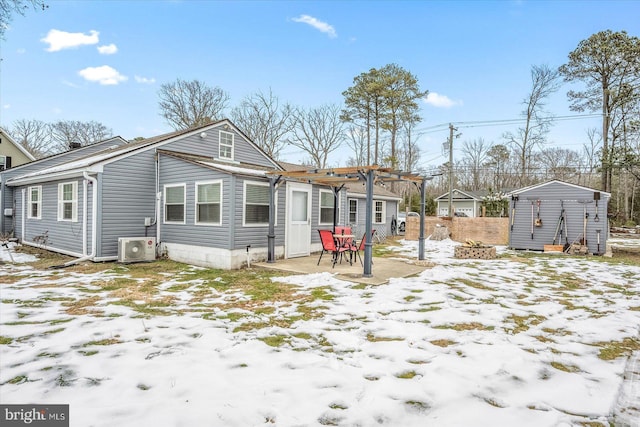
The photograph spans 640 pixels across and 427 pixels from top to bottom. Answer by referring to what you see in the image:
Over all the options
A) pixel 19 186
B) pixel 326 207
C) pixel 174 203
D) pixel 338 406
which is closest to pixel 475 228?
pixel 326 207

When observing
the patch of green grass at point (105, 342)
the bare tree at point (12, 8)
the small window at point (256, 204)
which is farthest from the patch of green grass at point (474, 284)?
the bare tree at point (12, 8)

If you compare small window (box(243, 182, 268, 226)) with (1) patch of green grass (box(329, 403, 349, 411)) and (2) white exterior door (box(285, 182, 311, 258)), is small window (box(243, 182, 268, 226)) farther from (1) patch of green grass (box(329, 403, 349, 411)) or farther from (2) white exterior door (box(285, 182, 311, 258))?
(1) patch of green grass (box(329, 403, 349, 411))

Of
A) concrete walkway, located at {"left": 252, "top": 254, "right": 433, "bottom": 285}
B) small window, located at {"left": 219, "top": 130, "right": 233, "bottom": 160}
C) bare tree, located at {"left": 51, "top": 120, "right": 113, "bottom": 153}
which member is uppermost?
bare tree, located at {"left": 51, "top": 120, "right": 113, "bottom": 153}

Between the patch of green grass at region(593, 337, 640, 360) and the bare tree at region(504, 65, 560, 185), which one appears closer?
the patch of green grass at region(593, 337, 640, 360)

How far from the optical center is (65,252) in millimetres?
10008

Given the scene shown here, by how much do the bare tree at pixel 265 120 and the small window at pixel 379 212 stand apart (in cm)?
1080

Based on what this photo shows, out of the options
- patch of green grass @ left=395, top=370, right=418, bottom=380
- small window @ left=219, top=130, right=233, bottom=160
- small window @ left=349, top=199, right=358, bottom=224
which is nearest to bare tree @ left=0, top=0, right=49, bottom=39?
patch of green grass @ left=395, top=370, right=418, bottom=380

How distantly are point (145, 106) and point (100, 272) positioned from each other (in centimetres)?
2086

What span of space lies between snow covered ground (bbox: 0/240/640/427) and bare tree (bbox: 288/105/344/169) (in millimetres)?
21776

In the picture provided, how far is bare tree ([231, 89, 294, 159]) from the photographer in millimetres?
26328

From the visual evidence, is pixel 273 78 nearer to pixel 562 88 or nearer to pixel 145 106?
pixel 145 106

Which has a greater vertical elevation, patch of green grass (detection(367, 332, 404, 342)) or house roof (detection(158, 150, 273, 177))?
house roof (detection(158, 150, 273, 177))

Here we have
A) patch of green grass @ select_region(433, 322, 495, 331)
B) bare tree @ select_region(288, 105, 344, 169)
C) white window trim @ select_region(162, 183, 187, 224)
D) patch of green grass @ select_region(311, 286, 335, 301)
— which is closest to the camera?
patch of green grass @ select_region(433, 322, 495, 331)

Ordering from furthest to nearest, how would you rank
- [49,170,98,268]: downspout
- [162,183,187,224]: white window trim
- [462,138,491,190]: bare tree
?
[462,138,491,190]: bare tree → [162,183,187,224]: white window trim → [49,170,98,268]: downspout
